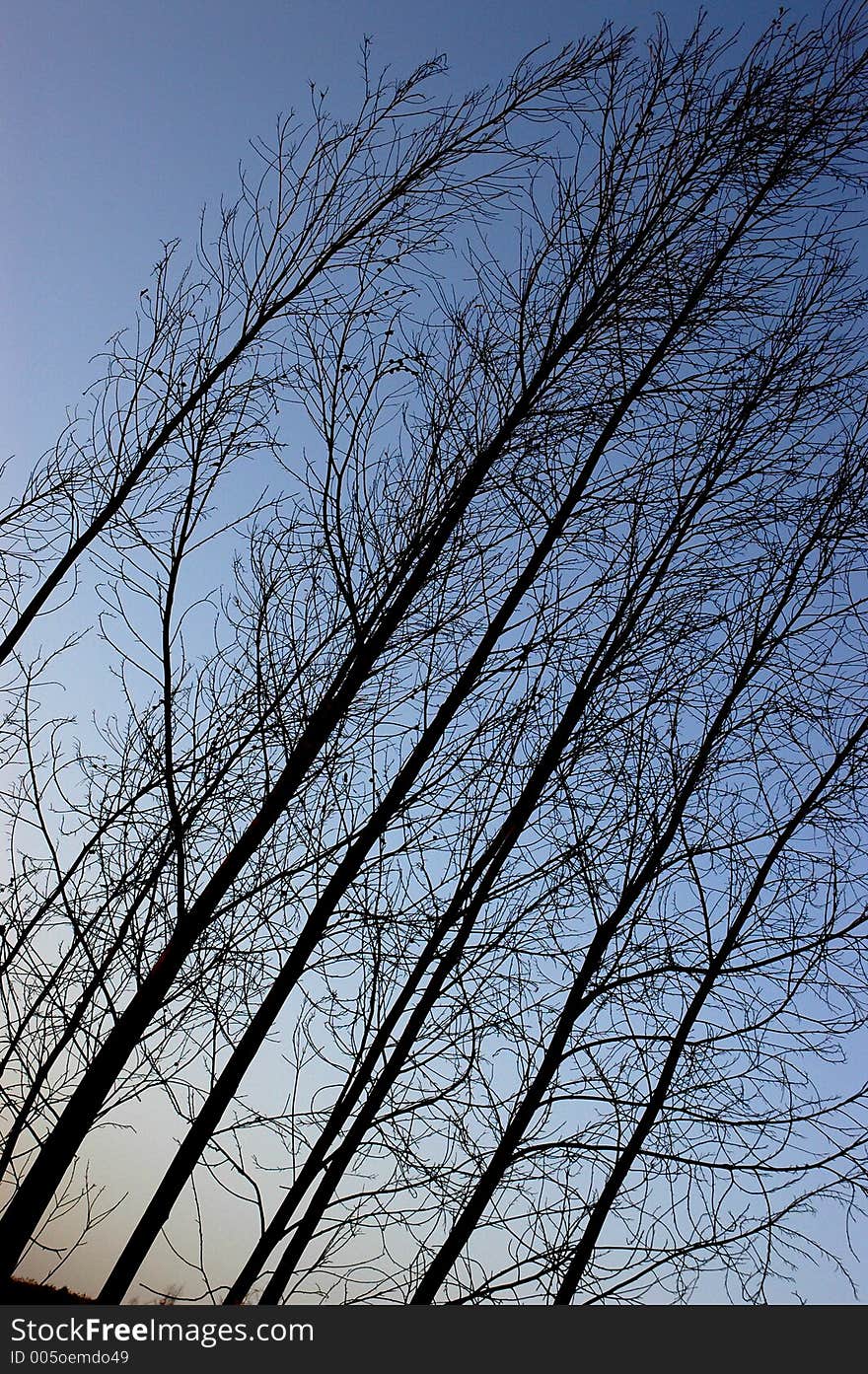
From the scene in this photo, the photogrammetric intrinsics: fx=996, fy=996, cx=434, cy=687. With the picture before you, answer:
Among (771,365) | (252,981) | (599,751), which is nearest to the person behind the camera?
(252,981)

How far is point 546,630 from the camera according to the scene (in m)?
3.39

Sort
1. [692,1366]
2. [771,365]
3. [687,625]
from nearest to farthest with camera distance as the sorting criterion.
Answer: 1. [692,1366]
2. [687,625]
3. [771,365]

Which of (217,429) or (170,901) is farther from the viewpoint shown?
(217,429)

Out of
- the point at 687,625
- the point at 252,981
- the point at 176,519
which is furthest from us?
the point at 687,625

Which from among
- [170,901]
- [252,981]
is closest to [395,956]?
[252,981]

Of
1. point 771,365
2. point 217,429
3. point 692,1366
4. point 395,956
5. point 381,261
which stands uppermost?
point 771,365

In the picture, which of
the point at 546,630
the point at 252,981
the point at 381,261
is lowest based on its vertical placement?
the point at 252,981

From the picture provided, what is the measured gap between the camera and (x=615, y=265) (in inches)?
143

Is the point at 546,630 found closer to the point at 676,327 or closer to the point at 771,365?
the point at 676,327

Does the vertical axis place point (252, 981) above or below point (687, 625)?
below

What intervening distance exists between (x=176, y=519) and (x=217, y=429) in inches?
19.4

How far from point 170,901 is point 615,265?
8.88 ft

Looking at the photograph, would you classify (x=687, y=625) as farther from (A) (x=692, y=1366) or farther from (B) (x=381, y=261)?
(A) (x=692, y=1366)

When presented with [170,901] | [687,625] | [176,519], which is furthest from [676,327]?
[170,901]
